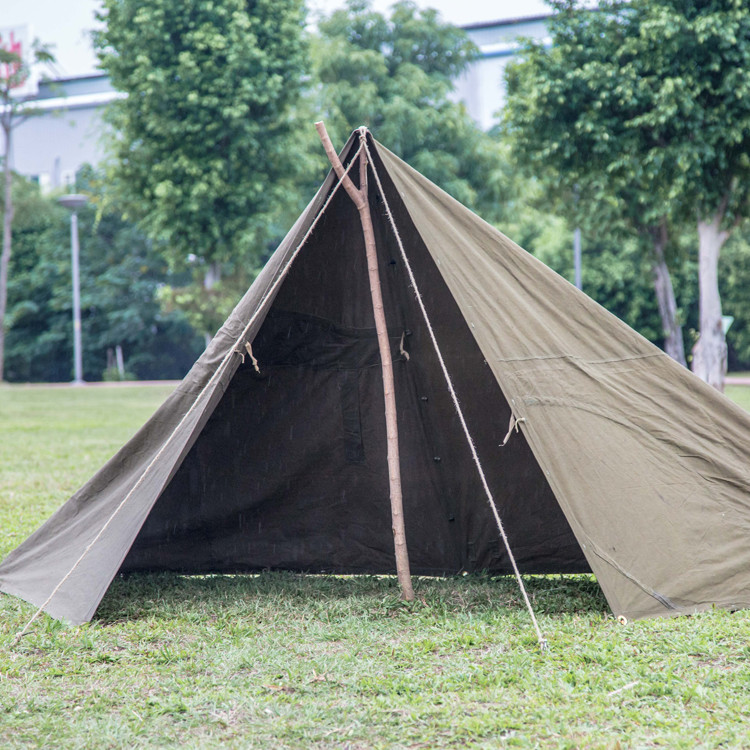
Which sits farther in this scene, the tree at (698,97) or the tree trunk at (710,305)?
the tree trunk at (710,305)

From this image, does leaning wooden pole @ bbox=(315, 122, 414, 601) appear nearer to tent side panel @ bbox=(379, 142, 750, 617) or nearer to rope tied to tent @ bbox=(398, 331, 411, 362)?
tent side panel @ bbox=(379, 142, 750, 617)

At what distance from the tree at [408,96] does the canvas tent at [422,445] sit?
24314 millimetres

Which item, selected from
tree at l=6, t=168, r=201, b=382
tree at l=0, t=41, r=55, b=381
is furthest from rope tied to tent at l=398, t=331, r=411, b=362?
tree at l=6, t=168, r=201, b=382


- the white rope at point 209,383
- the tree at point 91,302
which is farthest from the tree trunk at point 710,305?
the tree at point 91,302

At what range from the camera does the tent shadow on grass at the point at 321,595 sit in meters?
4.79

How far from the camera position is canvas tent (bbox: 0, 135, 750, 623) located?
4574mm

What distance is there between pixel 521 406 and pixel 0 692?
272cm

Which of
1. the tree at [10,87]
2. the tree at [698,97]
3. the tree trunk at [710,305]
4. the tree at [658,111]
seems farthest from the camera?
Answer: the tree at [10,87]

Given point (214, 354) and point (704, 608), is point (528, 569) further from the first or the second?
point (214, 354)

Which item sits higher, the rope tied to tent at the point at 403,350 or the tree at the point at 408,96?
the tree at the point at 408,96

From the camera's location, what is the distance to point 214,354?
4949 mm

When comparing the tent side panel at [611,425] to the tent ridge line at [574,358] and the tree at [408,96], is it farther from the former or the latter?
the tree at [408,96]

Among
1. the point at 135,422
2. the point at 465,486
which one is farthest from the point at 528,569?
the point at 135,422

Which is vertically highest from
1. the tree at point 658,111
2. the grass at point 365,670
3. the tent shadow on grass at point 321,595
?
the tree at point 658,111
